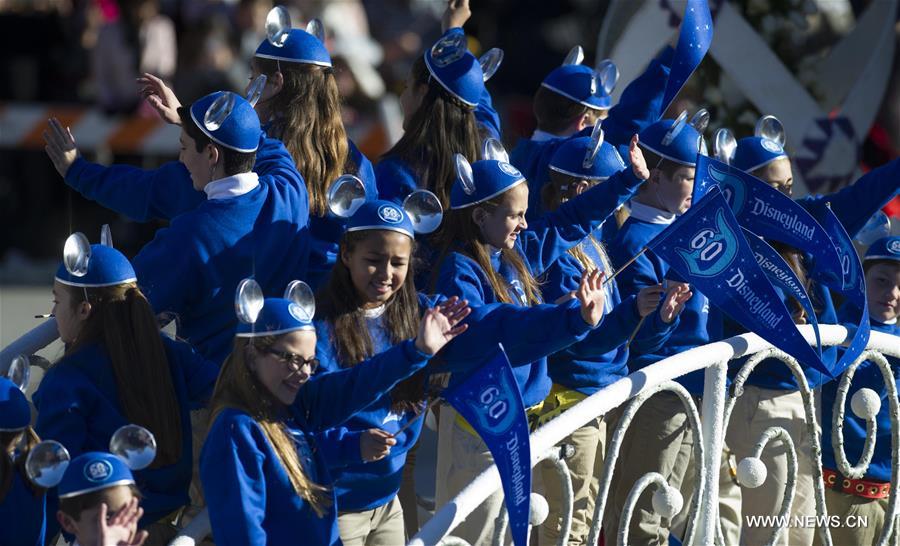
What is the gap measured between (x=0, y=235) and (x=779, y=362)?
9392mm

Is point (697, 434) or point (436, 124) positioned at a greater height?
point (436, 124)

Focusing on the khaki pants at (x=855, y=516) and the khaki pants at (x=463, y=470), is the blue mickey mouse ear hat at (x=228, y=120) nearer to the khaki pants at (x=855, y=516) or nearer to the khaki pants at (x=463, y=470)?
the khaki pants at (x=463, y=470)

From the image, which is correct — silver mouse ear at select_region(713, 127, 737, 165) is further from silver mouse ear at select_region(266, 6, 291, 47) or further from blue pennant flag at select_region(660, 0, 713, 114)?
silver mouse ear at select_region(266, 6, 291, 47)

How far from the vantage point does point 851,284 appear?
18.2 feet

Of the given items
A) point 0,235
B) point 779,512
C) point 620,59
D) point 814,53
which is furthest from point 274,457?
point 0,235

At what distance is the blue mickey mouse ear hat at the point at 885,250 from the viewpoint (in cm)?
627

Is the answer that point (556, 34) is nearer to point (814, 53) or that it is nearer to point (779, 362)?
point (814, 53)

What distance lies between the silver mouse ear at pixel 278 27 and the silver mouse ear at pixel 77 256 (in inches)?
50.2

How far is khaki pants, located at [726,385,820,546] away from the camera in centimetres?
604

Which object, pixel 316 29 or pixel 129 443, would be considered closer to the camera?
pixel 129 443

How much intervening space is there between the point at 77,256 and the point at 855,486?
3044 mm

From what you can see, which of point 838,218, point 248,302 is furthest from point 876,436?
point 248,302

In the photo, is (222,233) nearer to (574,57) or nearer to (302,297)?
(302,297)

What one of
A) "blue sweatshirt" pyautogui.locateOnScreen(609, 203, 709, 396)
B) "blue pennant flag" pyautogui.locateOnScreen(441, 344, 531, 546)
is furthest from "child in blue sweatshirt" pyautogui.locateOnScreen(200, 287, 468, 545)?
"blue sweatshirt" pyautogui.locateOnScreen(609, 203, 709, 396)
